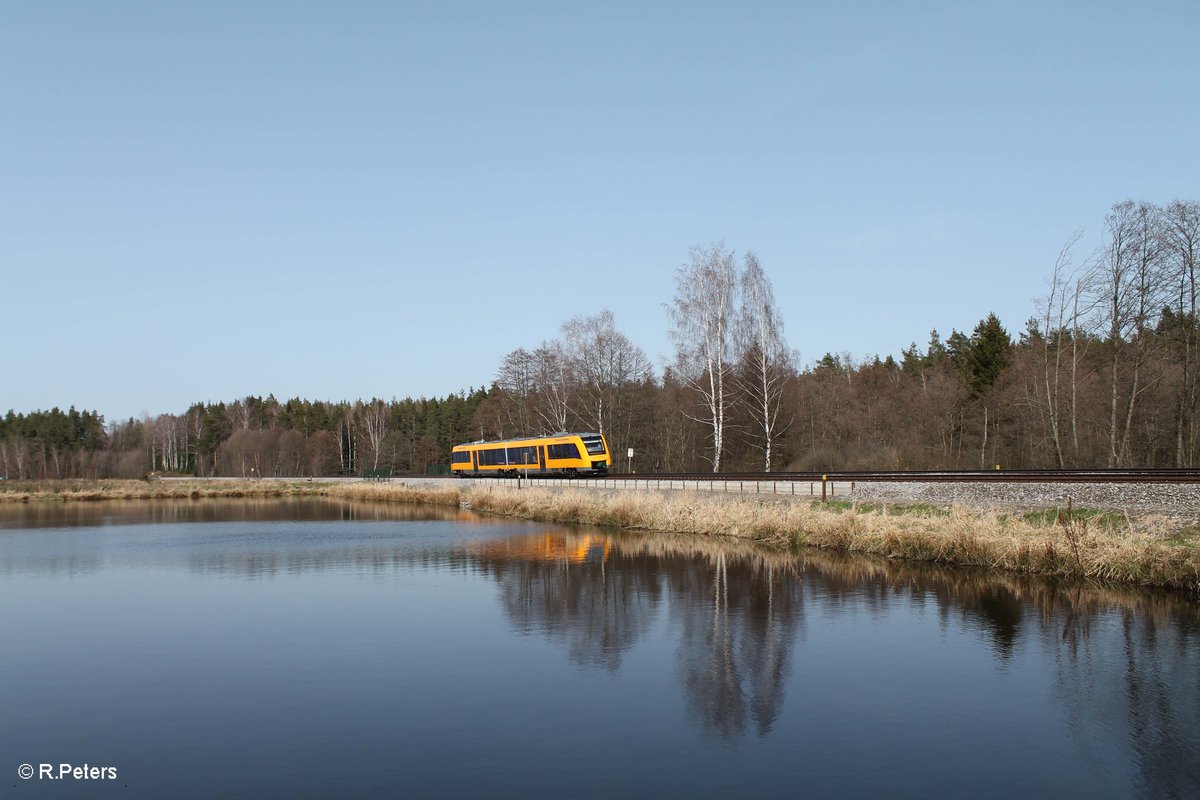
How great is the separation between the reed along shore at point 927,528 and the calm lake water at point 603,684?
962mm

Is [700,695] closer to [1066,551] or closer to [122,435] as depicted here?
[1066,551]

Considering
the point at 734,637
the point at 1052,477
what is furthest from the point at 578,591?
the point at 1052,477

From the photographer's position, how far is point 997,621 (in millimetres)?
16578

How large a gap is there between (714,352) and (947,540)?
3254cm

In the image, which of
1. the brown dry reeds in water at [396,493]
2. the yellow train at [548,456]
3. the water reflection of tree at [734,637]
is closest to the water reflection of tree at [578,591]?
the water reflection of tree at [734,637]

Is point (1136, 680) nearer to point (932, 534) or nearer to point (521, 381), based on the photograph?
point (932, 534)

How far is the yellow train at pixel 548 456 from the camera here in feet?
170

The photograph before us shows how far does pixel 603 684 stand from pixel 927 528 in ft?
46.4

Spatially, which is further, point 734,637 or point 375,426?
point 375,426

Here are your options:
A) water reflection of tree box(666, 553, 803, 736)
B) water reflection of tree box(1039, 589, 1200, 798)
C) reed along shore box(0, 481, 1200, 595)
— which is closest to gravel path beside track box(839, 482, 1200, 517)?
reed along shore box(0, 481, 1200, 595)

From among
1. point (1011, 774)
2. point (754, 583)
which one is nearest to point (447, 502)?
point (754, 583)

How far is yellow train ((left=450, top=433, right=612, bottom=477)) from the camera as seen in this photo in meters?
51.9

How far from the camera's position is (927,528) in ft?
78.5

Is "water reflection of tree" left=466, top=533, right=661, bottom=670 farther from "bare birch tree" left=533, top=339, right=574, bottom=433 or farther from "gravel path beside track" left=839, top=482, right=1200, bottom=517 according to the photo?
"bare birch tree" left=533, top=339, right=574, bottom=433
